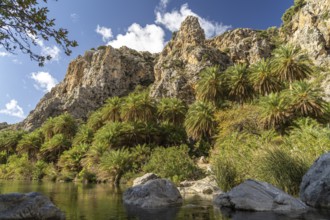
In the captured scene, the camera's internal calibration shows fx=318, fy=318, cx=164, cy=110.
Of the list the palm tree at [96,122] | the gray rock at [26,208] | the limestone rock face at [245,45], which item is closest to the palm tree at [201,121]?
the palm tree at [96,122]

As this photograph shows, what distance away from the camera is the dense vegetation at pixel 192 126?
110 feet

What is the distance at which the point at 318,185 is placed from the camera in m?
12.0

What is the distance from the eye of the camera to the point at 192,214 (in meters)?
11.2

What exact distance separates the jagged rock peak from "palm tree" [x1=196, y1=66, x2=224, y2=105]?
1650 inches

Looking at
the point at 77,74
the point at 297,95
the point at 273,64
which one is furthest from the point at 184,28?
the point at 297,95

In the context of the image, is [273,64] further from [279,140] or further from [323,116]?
[279,140]

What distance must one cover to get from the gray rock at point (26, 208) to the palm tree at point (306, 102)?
3092cm

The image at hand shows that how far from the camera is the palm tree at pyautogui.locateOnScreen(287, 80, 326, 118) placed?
114 ft

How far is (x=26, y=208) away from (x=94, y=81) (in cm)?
→ 8451

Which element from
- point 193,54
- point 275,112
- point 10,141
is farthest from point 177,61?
point 275,112

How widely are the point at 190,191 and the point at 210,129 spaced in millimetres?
23051

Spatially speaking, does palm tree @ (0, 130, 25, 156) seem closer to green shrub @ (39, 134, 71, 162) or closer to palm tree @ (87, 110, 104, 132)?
green shrub @ (39, 134, 71, 162)

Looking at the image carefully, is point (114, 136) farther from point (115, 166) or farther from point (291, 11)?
point (291, 11)

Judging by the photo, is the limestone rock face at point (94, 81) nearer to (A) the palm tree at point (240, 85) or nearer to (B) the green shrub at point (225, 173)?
(A) the palm tree at point (240, 85)
